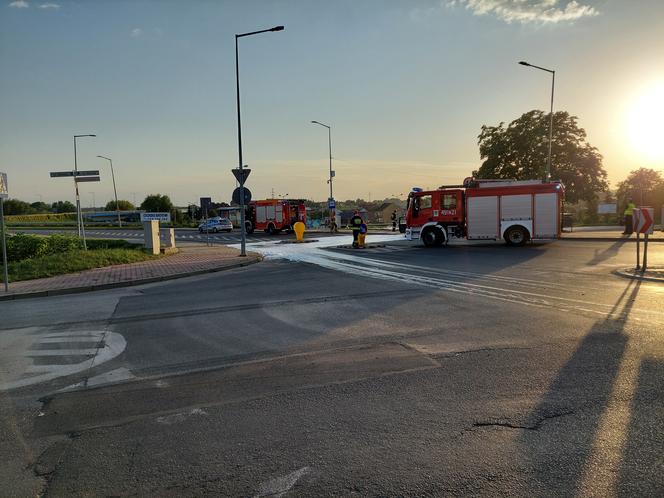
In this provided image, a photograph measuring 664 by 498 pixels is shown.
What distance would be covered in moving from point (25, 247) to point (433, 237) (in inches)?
677

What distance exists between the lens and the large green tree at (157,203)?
110938mm

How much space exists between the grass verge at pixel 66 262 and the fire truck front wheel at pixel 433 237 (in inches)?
505

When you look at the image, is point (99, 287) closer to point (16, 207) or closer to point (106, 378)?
point (106, 378)

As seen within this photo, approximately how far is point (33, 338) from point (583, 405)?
24.1 ft

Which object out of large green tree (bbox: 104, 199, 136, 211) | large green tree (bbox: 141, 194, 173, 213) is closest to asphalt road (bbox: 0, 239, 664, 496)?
large green tree (bbox: 141, 194, 173, 213)

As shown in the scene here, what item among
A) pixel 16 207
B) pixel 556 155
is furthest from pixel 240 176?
pixel 16 207

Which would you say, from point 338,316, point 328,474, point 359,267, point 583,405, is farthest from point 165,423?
point 359,267

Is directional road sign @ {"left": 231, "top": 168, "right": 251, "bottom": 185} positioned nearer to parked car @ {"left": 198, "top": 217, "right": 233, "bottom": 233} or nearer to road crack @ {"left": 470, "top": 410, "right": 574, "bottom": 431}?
road crack @ {"left": 470, "top": 410, "right": 574, "bottom": 431}

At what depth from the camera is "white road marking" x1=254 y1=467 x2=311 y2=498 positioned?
2.92 m

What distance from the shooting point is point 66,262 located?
1567 cm

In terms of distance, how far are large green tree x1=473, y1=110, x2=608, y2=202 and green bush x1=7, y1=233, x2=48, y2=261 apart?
4353cm

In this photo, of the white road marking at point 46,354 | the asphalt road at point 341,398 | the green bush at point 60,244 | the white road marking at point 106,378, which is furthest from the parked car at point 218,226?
the white road marking at point 106,378

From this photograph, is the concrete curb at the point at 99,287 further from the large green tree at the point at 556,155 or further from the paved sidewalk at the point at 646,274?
the large green tree at the point at 556,155

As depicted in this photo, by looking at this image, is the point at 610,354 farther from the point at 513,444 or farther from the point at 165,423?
the point at 165,423
